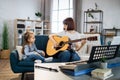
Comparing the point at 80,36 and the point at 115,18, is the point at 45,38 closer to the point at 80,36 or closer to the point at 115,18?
the point at 80,36

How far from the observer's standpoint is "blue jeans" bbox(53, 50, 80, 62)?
3.39m

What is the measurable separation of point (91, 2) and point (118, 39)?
11.3 feet

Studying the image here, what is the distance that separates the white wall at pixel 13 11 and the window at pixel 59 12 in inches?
29.4

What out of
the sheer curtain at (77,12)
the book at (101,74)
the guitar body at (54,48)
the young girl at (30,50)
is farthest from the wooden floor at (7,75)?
the sheer curtain at (77,12)

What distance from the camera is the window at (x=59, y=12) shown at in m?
6.16

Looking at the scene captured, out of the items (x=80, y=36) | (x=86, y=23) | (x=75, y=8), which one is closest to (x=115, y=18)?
(x=86, y=23)

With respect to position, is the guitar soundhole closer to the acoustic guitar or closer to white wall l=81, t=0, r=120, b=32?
the acoustic guitar

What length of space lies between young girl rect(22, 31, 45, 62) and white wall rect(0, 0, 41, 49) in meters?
2.83

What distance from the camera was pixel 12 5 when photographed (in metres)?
6.17

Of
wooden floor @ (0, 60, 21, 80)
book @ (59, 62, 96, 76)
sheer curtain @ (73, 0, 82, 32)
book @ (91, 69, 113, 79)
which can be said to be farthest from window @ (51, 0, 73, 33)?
book @ (91, 69, 113, 79)

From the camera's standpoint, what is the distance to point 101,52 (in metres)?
1.77

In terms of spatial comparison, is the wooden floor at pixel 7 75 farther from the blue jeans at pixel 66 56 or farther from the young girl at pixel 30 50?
the blue jeans at pixel 66 56

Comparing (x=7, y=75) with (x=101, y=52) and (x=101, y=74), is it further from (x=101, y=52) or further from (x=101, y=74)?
(x=101, y=74)

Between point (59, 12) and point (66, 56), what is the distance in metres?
3.24
